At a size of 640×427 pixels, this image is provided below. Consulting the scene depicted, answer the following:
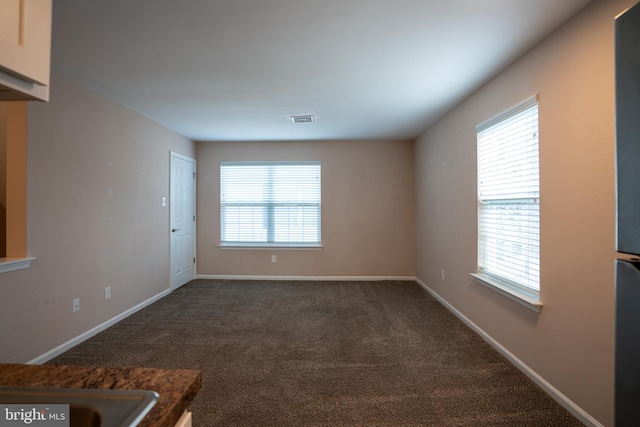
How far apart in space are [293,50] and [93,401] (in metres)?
2.33

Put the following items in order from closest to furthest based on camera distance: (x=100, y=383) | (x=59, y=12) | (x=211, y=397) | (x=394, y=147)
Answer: (x=100, y=383), (x=59, y=12), (x=211, y=397), (x=394, y=147)

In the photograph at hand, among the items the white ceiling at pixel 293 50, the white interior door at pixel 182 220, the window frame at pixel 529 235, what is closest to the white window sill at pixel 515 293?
the window frame at pixel 529 235

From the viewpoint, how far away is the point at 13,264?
222cm

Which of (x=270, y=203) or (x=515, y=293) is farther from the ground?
(x=270, y=203)

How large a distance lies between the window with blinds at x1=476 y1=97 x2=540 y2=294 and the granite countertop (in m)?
2.44

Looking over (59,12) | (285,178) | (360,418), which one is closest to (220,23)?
(59,12)

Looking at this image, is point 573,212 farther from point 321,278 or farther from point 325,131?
point 321,278

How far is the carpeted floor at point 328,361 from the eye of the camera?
1.89 metres

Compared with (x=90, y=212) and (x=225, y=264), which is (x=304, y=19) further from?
(x=225, y=264)

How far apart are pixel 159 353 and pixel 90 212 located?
1.56 m

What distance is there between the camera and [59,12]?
72.2 inches

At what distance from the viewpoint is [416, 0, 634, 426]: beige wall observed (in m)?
1.65

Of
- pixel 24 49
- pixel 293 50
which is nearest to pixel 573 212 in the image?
pixel 293 50

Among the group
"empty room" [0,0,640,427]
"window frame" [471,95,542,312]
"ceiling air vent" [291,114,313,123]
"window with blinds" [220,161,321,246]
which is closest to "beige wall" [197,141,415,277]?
"window with blinds" [220,161,321,246]
